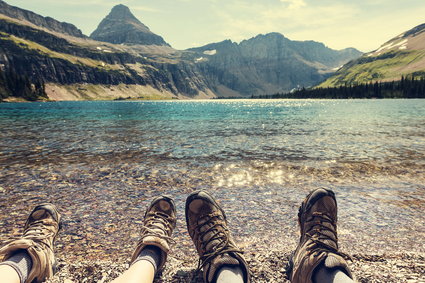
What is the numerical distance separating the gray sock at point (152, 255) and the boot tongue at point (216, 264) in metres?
0.82

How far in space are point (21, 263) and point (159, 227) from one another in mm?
2250

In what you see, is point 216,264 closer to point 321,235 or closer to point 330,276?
point 330,276

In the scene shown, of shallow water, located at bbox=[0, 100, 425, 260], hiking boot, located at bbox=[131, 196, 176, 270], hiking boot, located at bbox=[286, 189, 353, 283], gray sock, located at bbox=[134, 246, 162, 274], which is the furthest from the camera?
shallow water, located at bbox=[0, 100, 425, 260]

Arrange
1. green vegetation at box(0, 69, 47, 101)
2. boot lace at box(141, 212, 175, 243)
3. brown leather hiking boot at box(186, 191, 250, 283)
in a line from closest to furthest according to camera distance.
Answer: brown leather hiking boot at box(186, 191, 250, 283), boot lace at box(141, 212, 175, 243), green vegetation at box(0, 69, 47, 101)

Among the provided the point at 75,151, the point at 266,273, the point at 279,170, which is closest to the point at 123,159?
the point at 75,151

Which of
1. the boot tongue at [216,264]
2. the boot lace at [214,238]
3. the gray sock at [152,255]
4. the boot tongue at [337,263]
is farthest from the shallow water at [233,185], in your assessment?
the boot tongue at [337,263]

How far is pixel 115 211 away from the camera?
23.8ft

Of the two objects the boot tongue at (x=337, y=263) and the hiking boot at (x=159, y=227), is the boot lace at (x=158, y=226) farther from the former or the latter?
the boot tongue at (x=337, y=263)

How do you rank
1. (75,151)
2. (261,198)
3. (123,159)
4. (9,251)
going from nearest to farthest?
(9,251), (261,198), (123,159), (75,151)

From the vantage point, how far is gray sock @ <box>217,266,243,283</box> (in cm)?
365

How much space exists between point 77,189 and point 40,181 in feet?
6.81

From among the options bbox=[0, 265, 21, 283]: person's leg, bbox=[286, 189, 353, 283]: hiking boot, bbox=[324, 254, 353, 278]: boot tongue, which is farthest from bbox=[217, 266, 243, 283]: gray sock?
bbox=[0, 265, 21, 283]: person's leg

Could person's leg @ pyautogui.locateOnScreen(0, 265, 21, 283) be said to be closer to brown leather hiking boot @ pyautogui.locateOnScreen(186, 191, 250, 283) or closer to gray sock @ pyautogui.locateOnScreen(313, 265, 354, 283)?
brown leather hiking boot @ pyautogui.locateOnScreen(186, 191, 250, 283)

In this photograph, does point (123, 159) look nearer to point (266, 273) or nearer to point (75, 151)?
point (75, 151)
